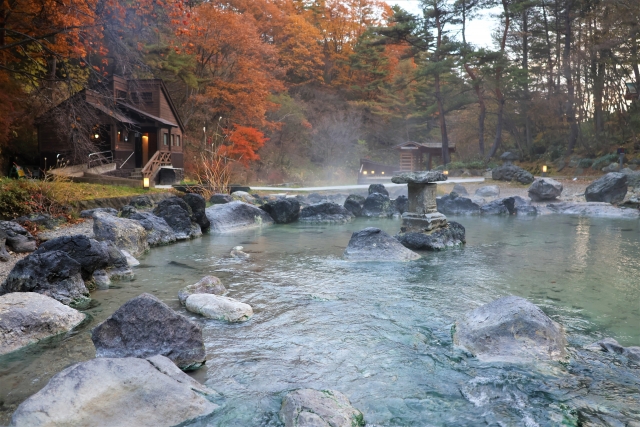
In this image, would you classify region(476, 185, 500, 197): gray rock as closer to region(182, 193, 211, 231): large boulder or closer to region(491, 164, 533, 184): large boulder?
region(491, 164, 533, 184): large boulder

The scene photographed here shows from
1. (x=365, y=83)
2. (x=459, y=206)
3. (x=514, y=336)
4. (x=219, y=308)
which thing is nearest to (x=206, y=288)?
(x=219, y=308)

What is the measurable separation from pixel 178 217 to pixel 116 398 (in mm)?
9411

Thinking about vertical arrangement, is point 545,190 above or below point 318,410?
above

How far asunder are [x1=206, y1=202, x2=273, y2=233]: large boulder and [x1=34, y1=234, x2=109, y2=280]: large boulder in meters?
6.69

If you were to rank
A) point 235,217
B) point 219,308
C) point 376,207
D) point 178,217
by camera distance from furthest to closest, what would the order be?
point 376,207 → point 235,217 → point 178,217 → point 219,308

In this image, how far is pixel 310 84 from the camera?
41438 millimetres

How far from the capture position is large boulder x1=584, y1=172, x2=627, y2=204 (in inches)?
774

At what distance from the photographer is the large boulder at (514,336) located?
4414 millimetres

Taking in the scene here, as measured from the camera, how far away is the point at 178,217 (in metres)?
12.3

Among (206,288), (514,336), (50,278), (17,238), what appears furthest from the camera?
(17,238)

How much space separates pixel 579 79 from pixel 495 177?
952 centimetres

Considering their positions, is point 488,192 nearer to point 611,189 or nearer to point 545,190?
point 545,190

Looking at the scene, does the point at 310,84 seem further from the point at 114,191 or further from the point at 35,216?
the point at 35,216

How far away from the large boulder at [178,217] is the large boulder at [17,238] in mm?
3810
